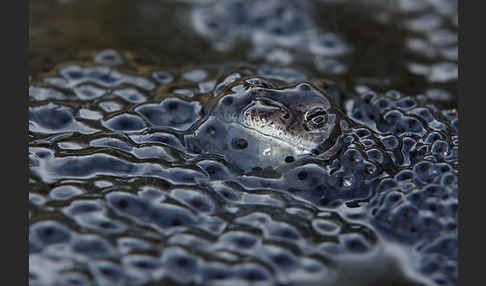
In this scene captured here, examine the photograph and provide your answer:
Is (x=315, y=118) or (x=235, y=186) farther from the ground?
(x=315, y=118)

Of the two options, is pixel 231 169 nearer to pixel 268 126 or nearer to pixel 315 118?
pixel 268 126

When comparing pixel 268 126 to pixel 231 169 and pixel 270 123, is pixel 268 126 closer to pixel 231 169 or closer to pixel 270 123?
pixel 270 123

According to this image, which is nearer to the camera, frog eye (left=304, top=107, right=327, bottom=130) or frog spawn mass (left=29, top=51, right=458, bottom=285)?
frog spawn mass (left=29, top=51, right=458, bottom=285)

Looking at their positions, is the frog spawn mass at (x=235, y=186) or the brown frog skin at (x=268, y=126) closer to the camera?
the frog spawn mass at (x=235, y=186)

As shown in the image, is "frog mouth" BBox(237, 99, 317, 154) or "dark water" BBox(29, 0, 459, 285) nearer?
"dark water" BBox(29, 0, 459, 285)

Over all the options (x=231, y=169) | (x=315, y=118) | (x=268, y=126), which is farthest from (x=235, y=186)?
(x=315, y=118)

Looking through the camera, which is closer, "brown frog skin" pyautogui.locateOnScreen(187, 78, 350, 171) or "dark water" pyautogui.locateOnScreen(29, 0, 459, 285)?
"dark water" pyautogui.locateOnScreen(29, 0, 459, 285)
